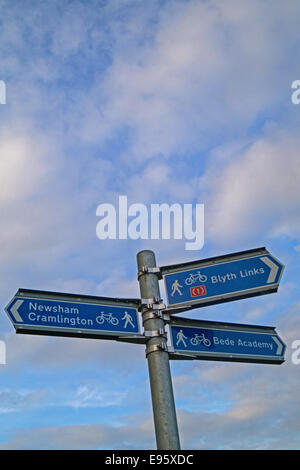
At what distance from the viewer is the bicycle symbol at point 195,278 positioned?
6.06 metres

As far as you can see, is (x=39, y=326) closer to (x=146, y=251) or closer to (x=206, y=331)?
(x=146, y=251)

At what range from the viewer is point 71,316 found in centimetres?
566

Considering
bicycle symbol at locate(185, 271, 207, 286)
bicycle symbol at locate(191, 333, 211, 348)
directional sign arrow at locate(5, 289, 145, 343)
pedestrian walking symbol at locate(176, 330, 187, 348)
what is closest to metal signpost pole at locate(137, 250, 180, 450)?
directional sign arrow at locate(5, 289, 145, 343)

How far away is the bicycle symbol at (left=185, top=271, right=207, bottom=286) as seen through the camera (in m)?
6.06

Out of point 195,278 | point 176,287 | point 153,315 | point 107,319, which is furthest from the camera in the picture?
point 195,278

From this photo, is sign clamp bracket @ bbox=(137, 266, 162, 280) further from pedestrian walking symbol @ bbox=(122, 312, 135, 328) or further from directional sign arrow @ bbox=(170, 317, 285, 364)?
directional sign arrow @ bbox=(170, 317, 285, 364)

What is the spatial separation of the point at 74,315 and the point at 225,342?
6.84 feet

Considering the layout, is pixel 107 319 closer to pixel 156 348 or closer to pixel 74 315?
pixel 74 315

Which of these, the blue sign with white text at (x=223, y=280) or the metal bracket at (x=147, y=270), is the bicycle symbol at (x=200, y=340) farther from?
the metal bracket at (x=147, y=270)

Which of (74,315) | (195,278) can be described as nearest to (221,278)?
(195,278)

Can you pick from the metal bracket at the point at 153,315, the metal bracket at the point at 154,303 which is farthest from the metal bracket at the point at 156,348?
the metal bracket at the point at 154,303

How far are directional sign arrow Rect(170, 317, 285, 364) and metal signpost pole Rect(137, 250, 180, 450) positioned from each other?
0.29 meters
